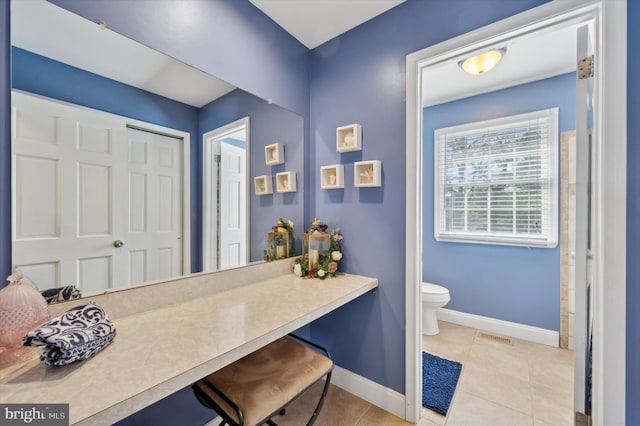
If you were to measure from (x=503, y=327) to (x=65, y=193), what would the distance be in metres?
3.47

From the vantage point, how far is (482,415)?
63.3 inches

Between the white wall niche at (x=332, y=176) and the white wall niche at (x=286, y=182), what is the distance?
0.68 feet

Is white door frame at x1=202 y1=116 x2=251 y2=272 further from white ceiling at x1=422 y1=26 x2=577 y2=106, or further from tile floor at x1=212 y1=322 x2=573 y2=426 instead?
white ceiling at x1=422 y1=26 x2=577 y2=106

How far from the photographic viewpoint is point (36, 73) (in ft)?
3.04

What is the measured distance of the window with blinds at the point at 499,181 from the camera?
2.46m

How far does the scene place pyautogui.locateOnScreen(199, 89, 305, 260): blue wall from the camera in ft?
4.89

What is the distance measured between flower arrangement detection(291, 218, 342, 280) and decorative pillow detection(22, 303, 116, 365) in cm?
109

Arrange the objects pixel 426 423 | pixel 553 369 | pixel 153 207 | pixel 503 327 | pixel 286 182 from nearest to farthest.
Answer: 1. pixel 153 207
2. pixel 426 423
3. pixel 286 182
4. pixel 553 369
5. pixel 503 327

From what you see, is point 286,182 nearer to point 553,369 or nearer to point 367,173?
point 367,173

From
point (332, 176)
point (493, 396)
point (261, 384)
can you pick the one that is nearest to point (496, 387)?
point (493, 396)

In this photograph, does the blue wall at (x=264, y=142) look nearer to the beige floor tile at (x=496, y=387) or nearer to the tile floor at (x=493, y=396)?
the tile floor at (x=493, y=396)

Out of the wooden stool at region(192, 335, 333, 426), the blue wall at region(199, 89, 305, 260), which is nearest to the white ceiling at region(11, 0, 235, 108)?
the blue wall at region(199, 89, 305, 260)

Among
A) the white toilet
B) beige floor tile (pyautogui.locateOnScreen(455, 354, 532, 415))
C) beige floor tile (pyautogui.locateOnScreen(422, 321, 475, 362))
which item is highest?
the white toilet

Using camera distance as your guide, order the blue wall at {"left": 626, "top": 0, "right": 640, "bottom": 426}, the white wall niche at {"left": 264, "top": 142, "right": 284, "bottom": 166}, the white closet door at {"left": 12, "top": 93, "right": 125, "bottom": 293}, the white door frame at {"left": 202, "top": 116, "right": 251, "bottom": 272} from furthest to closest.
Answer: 1. the white wall niche at {"left": 264, "top": 142, "right": 284, "bottom": 166}
2. the white door frame at {"left": 202, "top": 116, "right": 251, "bottom": 272}
3. the blue wall at {"left": 626, "top": 0, "right": 640, "bottom": 426}
4. the white closet door at {"left": 12, "top": 93, "right": 125, "bottom": 293}
